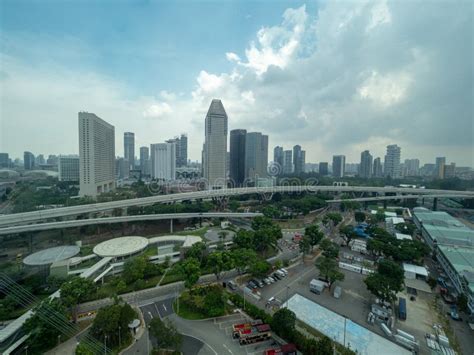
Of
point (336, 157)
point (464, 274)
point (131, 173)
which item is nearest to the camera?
point (464, 274)

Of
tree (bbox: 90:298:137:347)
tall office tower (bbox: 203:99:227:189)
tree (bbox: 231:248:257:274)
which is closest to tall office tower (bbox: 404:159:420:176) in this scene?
tall office tower (bbox: 203:99:227:189)

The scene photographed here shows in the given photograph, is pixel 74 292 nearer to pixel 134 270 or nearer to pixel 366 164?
pixel 134 270

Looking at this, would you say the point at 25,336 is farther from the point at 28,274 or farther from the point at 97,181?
the point at 97,181

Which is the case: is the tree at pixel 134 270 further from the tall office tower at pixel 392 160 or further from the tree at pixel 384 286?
the tall office tower at pixel 392 160

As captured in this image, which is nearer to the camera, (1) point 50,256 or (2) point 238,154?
(1) point 50,256

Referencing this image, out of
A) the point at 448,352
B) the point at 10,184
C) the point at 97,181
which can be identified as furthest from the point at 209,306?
the point at 10,184

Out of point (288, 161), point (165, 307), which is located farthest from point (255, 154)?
point (165, 307)

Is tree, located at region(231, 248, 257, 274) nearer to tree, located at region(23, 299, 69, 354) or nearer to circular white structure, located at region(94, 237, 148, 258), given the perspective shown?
circular white structure, located at region(94, 237, 148, 258)
